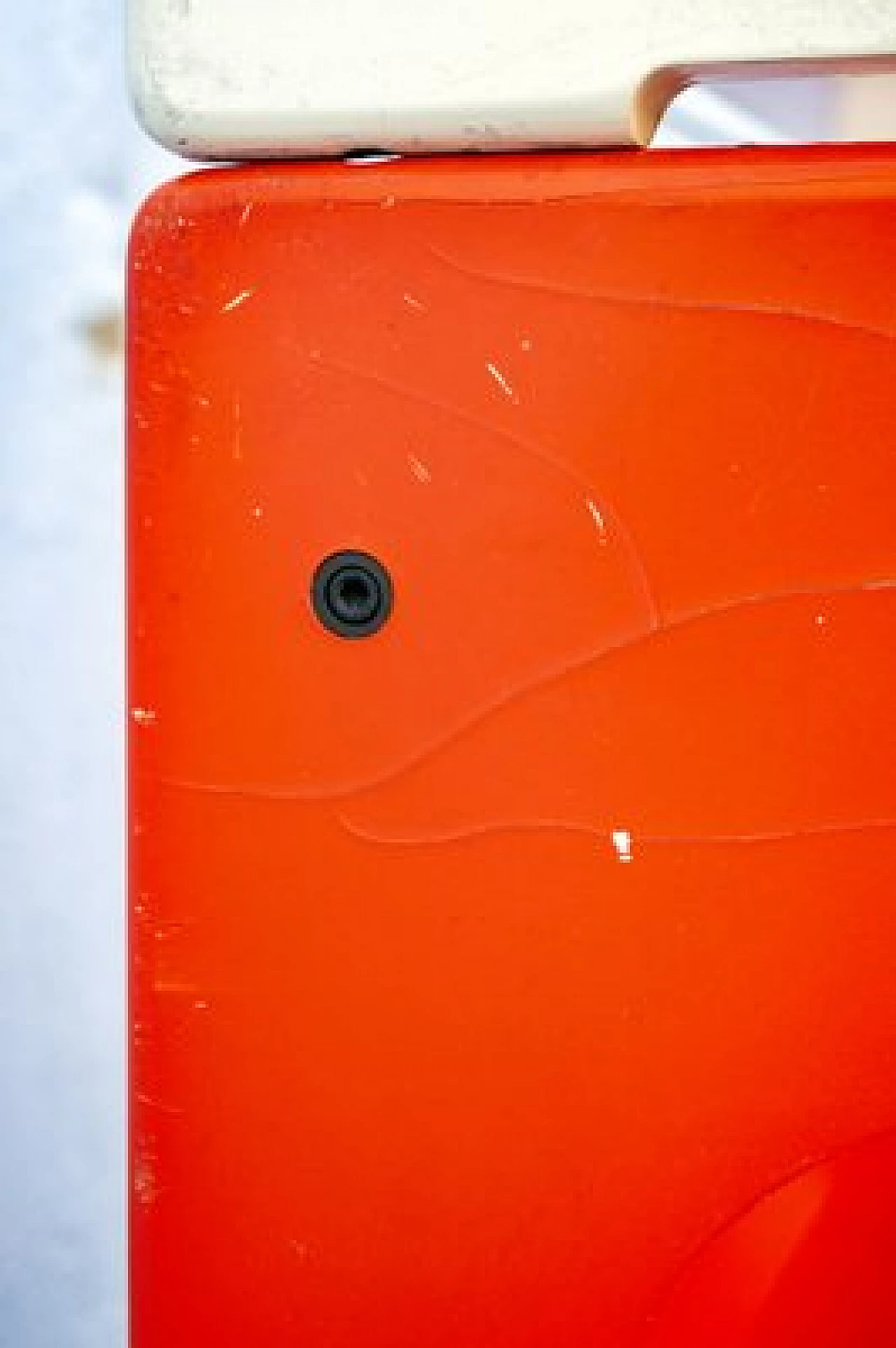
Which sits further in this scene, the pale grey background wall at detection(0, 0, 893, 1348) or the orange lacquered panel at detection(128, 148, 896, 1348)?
the pale grey background wall at detection(0, 0, 893, 1348)

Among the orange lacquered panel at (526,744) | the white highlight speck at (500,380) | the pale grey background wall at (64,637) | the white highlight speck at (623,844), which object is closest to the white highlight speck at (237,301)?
the orange lacquered panel at (526,744)

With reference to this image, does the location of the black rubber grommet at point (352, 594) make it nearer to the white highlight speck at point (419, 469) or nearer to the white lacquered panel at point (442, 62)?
the white highlight speck at point (419, 469)

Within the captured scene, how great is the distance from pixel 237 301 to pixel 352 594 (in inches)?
5.1

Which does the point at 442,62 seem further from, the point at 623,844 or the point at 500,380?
the point at 623,844

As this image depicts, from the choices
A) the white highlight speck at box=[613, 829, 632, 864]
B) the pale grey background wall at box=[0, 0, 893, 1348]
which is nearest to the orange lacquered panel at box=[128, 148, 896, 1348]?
the white highlight speck at box=[613, 829, 632, 864]

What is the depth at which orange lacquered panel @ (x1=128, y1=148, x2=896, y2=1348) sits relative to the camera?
2.39ft

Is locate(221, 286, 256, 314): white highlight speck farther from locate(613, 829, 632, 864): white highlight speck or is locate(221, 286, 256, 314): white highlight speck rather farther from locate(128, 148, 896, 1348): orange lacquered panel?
locate(613, 829, 632, 864): white highlight speck

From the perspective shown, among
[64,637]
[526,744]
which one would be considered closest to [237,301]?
[526,744]

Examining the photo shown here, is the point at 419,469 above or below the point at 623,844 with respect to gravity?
above

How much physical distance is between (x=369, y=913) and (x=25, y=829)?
0.75 meters

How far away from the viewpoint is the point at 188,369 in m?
0.78

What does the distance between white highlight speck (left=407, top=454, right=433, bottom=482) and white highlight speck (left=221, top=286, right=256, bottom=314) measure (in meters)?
0.09

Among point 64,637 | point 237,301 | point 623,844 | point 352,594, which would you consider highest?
point 64,637

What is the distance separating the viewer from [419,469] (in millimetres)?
756
